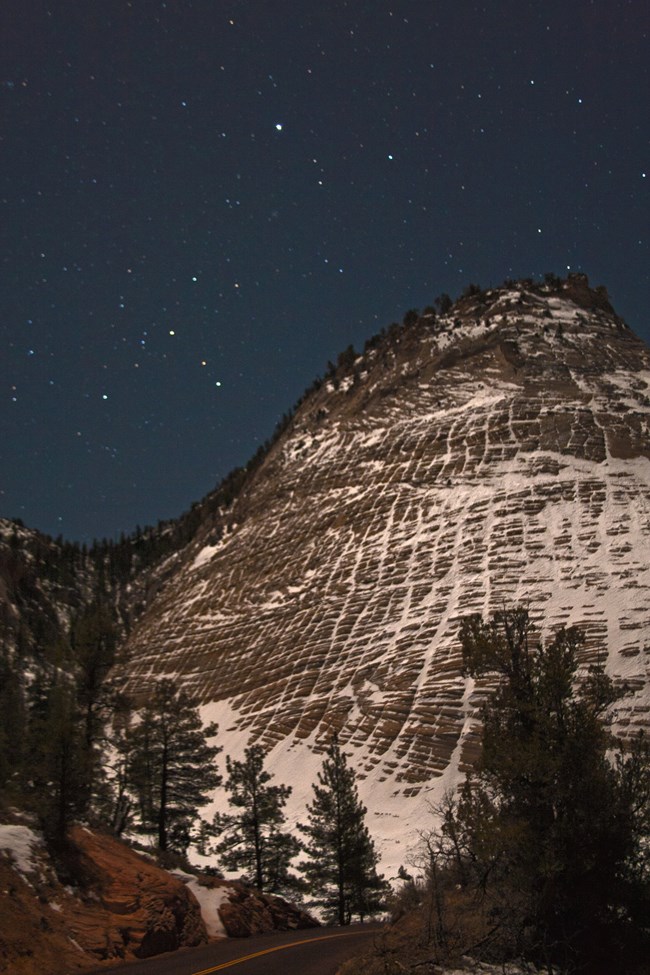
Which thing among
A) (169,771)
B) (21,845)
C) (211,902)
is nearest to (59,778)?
(21,845)

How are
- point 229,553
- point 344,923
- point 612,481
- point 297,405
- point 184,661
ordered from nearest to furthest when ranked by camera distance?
point 344,923 → point 612,481 → point 184,661 → point 229,553 → point 297,405

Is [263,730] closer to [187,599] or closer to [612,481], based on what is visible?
[187,599]

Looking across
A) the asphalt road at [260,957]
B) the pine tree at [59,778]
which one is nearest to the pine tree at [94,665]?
the pine tree at [59,778]

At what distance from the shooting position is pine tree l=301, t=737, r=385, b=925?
24453mm

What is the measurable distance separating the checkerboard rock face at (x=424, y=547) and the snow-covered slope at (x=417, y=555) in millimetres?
164

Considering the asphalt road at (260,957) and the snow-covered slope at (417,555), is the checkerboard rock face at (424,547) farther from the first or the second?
the asphalt road at (260,957)

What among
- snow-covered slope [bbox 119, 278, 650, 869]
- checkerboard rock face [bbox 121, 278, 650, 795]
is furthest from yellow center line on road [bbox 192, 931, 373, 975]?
checkerboard rock face [bbox 121, 278, 650, 795]

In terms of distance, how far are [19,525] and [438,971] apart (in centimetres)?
12909

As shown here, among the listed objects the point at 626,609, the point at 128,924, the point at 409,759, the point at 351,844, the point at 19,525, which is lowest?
the point at 128,924

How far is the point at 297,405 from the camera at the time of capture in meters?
114

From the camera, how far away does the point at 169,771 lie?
28.4m

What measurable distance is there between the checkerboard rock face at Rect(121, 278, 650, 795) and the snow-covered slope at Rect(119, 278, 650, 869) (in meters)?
0.16

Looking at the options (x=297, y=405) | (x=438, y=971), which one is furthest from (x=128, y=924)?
(x=297, y=405)

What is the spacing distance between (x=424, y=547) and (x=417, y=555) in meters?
0.98
